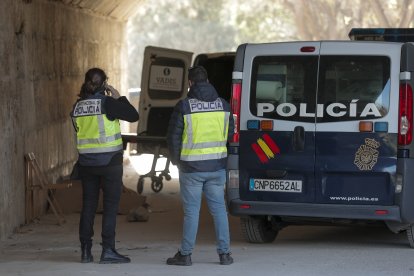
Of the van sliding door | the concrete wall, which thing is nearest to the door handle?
the van sliding door

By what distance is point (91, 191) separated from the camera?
982 centimetres

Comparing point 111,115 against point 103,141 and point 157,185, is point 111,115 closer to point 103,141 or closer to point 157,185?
point 103,141

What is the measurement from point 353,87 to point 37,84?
5.27 meters

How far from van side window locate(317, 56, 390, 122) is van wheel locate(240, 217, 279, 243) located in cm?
136

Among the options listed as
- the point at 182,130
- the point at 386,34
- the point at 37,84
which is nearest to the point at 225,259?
the point at 182,130

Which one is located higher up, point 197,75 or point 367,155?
point 197,75

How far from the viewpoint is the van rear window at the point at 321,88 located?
33.5 feet

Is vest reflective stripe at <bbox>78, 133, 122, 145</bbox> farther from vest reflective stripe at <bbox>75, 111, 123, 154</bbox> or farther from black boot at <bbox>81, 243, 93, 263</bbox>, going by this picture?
black boot at <bbox>81, 243, 93, 263</bbox>

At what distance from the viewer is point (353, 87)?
10.3m

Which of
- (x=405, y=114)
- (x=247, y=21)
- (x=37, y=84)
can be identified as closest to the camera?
(x=405, y=114)

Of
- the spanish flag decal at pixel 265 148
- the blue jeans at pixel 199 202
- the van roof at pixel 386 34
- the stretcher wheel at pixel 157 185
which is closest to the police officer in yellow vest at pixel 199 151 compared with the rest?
the blue jeans at pixel 199 202

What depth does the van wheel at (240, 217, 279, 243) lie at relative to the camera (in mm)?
11117

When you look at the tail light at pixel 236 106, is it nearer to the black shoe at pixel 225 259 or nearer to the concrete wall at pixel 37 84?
the black shoe at pixel 225 259

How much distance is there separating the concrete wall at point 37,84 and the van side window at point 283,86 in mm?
3003
